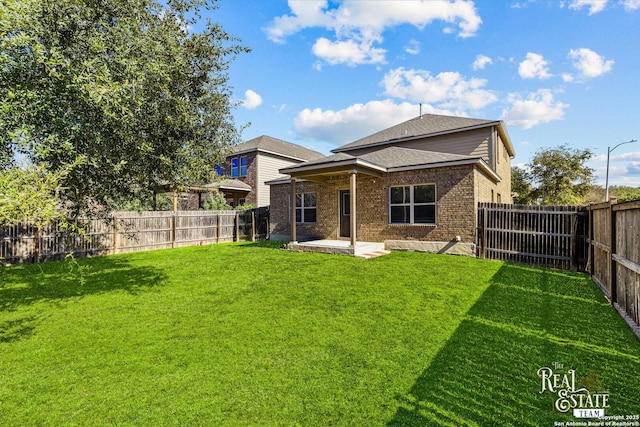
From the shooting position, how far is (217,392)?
9.35 ft

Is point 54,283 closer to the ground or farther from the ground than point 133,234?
closer to the ground

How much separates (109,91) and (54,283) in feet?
19.2

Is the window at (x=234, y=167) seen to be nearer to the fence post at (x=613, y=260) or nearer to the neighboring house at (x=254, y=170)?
the neighboring house at (x=254, y=170)

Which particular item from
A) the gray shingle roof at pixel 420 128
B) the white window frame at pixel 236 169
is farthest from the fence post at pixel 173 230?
the gray shingle roof at pixel 420 128

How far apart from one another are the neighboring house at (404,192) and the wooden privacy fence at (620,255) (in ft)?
12.4

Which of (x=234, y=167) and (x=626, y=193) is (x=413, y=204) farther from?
(x=626, y=193)

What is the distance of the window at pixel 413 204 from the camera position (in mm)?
10927

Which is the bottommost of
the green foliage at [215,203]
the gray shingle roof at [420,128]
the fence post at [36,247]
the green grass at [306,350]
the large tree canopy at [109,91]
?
the green grass at [306,350]

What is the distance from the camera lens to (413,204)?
1125cm

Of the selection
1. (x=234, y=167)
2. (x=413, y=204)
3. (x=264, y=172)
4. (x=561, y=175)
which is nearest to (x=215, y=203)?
(x=264, y=172)

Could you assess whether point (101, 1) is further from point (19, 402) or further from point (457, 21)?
point (457, 21)

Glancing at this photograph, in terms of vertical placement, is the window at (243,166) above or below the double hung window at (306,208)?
above

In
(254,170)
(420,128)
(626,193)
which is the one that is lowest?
(626,193)

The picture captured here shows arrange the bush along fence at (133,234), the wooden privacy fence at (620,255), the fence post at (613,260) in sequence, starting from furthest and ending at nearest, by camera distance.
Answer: the bush along fence at (133,234) → the fence post at (613,260) → the wooden privacy fence at (620,255)
